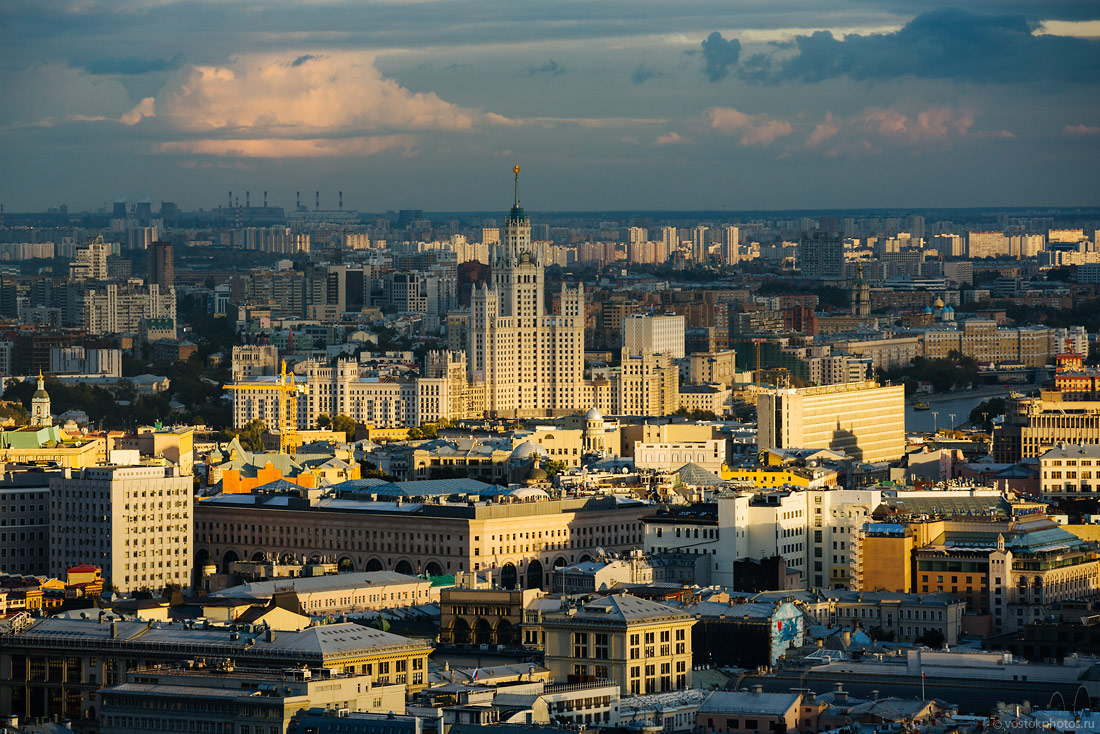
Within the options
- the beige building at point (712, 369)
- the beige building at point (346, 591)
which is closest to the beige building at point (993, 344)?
the beige building at point (712, 369)

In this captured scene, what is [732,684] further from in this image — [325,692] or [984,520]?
[984,520]

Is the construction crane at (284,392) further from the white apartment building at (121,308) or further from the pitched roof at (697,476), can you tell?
the white apartment building at (121,308)

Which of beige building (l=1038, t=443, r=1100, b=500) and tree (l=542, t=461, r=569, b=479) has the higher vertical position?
beige building (l=1038, t=443, r=1100, b=500)

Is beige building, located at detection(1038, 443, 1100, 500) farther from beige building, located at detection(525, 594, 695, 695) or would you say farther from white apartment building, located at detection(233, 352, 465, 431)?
white apartment building, located at detection(233, 352, 465, 431)

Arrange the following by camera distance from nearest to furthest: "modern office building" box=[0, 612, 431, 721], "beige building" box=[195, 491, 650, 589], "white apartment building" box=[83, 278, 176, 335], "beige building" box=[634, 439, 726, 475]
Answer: "modern office building" box=[0, 612, 431, 721]
"beige building" box=[195, 491, 650, 589]
"beige building" box=[634, 439, 726, 475]
"white apartment building" box=[83, 278, 176, 335]

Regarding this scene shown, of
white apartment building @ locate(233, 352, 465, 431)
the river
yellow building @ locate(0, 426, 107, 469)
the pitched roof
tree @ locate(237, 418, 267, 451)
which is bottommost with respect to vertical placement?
the river

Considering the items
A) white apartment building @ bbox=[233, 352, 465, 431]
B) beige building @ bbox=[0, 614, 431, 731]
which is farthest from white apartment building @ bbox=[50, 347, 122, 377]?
beige building @ bbox=[0, 614, 431, 731]

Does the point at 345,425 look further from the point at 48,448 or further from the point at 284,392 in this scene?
the point at 48,448
